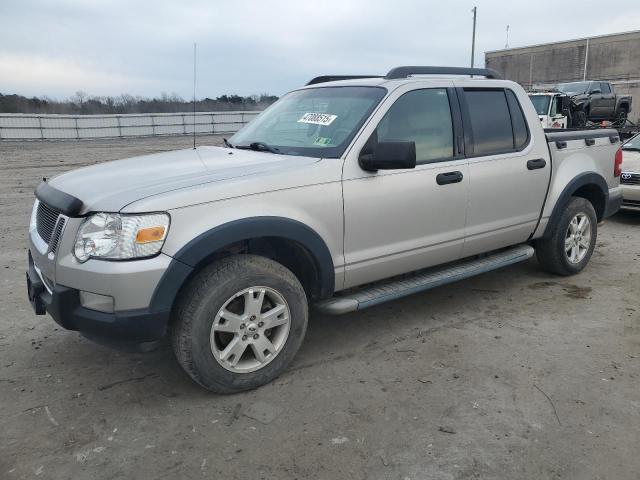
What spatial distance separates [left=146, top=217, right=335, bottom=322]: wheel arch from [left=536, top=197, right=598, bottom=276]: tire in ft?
8.64

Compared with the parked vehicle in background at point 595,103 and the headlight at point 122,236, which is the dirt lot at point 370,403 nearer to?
the headlight at point 122,236

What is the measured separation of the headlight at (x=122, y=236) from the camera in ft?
9.17

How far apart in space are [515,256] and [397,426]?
7.60ft

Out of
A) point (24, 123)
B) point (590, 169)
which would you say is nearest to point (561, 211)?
point (590, 169)

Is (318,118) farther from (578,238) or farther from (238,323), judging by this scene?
(578,238)

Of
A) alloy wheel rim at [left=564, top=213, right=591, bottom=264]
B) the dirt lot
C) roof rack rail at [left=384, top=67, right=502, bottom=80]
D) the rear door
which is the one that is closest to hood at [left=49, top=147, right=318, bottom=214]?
roof rack rail at [left=384, top=67, right=502, bottom=80]

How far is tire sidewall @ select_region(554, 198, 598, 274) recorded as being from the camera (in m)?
5.10

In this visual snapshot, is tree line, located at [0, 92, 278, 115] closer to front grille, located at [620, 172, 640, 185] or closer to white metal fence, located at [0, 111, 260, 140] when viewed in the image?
white metal fence, located at [0, 111, 260, 140]

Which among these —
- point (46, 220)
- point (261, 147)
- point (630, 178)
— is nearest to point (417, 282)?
point (261, 147)

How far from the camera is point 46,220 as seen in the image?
3.35 meters

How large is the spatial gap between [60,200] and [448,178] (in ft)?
8.48

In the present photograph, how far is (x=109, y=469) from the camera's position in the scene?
8.59 ft

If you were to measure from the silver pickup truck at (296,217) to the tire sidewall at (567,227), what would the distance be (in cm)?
13

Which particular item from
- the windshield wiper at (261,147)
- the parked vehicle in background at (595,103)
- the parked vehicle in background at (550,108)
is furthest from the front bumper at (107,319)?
the parked vehicle in background at (595,103)
